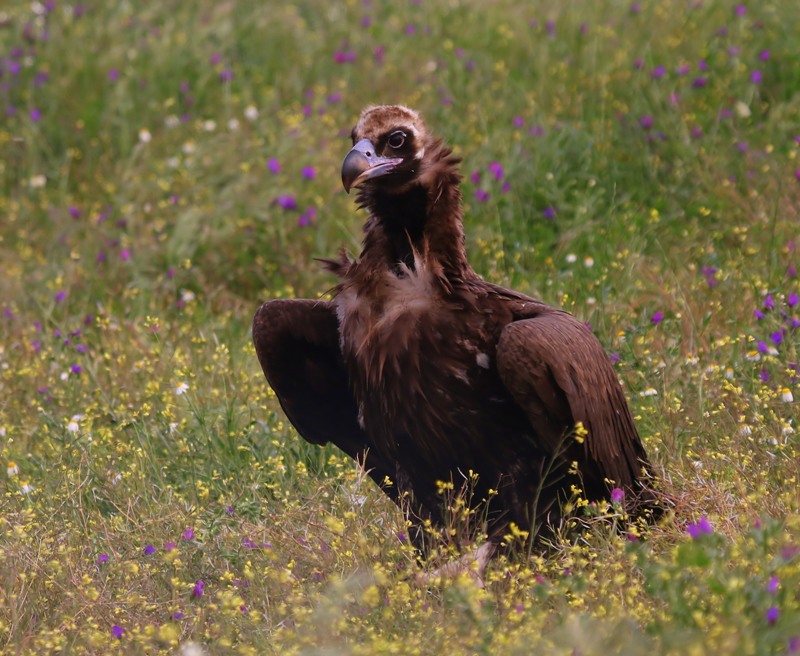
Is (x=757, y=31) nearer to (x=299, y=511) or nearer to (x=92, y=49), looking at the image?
(x=92, y=49)

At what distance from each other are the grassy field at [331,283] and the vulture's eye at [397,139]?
113 cm

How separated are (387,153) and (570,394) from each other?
1.01 meters

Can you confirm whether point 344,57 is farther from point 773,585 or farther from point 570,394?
point 773,585

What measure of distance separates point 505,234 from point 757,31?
2403 mm

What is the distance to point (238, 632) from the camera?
374cm

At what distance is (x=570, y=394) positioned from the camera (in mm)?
4129

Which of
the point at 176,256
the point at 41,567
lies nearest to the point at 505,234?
the point at 176,256

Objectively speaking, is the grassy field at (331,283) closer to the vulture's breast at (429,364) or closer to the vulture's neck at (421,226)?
the vulture's breast at (429,364)

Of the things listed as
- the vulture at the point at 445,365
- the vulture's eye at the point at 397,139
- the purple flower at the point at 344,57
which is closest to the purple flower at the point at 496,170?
the purple flower at the point at 344,57

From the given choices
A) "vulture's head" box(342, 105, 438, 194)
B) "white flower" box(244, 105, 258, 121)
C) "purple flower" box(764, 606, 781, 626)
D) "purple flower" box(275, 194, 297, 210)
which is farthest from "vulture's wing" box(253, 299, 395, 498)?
"white flower" box(244, 105, 258, 121)

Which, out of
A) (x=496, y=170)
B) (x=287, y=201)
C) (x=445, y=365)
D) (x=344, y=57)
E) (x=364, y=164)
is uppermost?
(x=344, y=57)

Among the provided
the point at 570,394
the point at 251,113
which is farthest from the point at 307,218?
the point at 570,394

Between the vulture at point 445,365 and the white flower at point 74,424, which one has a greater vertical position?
the vulture at point 445,365

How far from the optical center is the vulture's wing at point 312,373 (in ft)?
15.1
